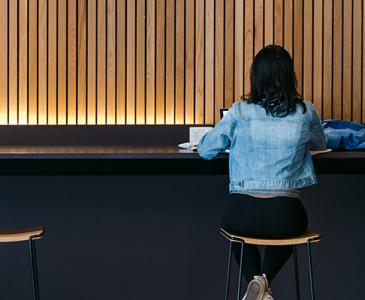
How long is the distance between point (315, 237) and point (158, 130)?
149 cm

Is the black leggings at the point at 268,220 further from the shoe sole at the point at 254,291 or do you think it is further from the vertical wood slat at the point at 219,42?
the vertical wood slat at the point at 219,42

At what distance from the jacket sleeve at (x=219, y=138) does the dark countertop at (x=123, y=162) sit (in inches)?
3.1

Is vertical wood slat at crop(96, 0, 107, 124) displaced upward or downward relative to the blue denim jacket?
upward

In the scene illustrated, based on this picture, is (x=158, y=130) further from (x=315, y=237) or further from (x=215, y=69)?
(x=315, y=237)

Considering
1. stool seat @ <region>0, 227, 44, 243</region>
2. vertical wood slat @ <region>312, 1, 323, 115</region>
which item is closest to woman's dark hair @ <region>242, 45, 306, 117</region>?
stool seat @ <region>0, 227, 44, 243</region>

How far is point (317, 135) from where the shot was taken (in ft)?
8.96

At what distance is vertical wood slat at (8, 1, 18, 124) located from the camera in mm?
3738

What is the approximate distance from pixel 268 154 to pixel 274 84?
0.34 m

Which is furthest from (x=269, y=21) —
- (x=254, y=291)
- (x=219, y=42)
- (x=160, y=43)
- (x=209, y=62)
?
(x=254, y=291)

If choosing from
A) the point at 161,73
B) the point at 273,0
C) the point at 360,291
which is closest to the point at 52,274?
the point at 161,73

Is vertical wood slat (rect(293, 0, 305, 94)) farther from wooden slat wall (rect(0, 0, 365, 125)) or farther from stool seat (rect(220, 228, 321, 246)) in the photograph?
stool seat (rect(220, 228, 321, 246))

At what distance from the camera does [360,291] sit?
3.64 metres

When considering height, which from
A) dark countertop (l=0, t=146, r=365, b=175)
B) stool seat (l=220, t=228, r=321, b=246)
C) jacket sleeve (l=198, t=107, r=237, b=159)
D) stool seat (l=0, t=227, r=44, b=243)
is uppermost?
jacket sleeve (l=198, t=107, r=237, b=159)

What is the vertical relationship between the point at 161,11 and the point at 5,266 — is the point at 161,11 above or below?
above
